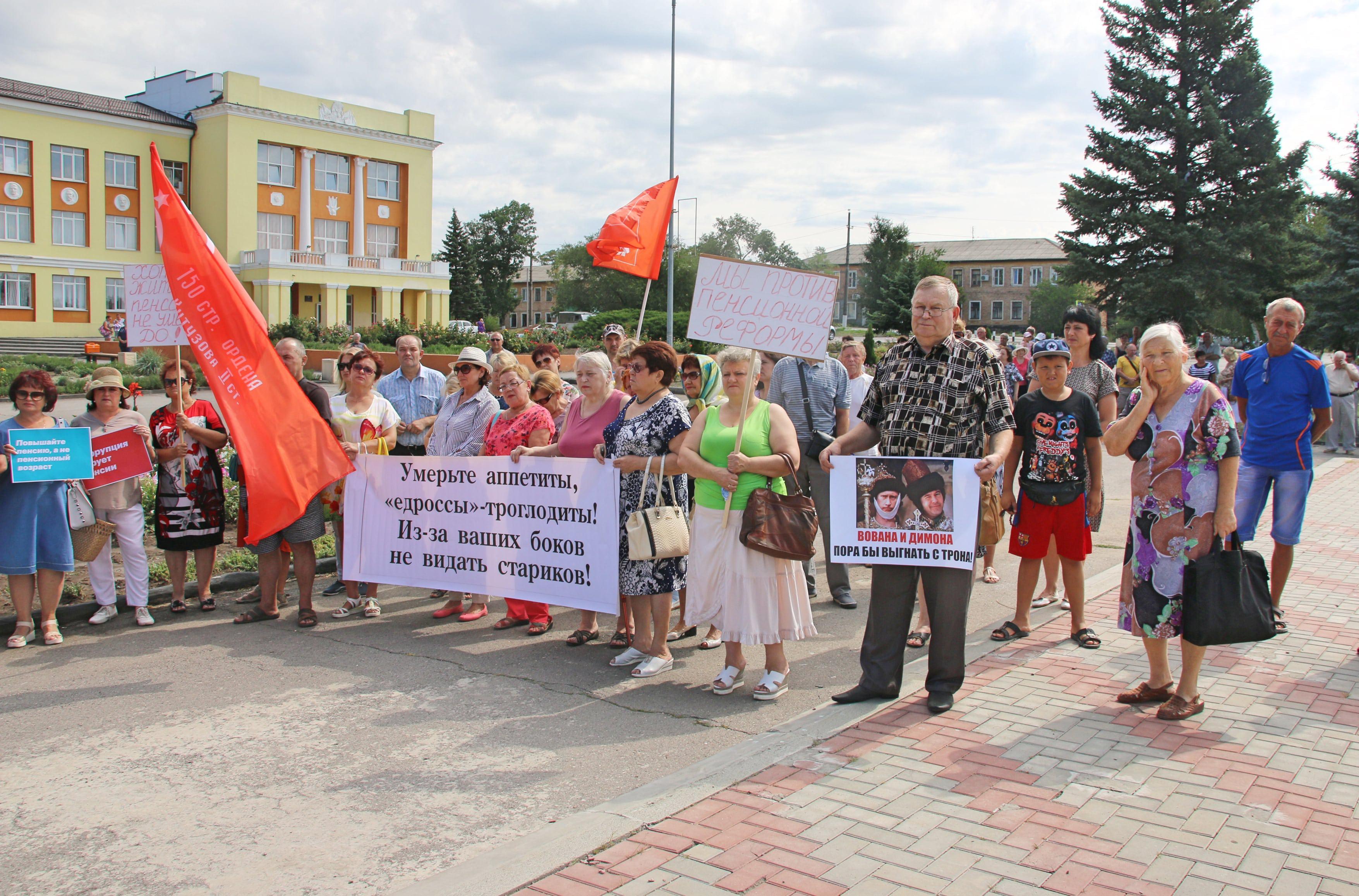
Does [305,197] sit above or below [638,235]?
above

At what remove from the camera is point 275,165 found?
212 feet

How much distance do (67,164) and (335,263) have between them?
602 inches

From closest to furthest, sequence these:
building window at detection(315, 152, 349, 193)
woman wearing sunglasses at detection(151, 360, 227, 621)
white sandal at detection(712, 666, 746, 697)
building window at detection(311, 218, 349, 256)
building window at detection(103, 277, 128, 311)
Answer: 1. white sandal at detection(712, 666, 746, 697)
2. woman wearing sunglasses at detection(151, 360, 227, 621)
3. building window at detection(103, 277, 128, 311)
4. building window at detection(315, 152, 349, 193)
5. building window at detection(311, 218, 349, 256)

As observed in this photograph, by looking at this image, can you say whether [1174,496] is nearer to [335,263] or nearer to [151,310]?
[151,310]

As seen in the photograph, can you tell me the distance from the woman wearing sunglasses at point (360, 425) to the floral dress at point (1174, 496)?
5373 millimetres

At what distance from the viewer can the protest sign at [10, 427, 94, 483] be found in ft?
22.2

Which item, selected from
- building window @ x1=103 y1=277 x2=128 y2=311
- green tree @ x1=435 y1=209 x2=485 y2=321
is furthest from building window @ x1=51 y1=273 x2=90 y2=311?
green tree @ x1=435 y1=209 x2=485 y2=321

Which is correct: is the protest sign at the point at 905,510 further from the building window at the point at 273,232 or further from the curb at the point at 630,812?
the building window at the point at 273,232

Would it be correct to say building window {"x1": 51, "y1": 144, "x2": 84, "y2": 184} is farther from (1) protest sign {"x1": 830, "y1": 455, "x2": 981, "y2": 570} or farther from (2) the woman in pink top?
(1) protest sign {"x1": 830, "y1": 455, "x2": 981, "y2": 570}

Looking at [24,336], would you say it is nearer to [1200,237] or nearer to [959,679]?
[1200,237]

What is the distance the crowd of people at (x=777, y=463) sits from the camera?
209 inches

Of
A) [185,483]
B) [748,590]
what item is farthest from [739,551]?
[185,483]

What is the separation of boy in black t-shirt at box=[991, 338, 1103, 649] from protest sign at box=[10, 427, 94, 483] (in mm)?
Answer: 6291

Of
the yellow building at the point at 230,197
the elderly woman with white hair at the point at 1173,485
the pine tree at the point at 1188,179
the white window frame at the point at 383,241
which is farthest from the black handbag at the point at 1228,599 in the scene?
the white window frame at the point at 383,241
